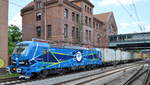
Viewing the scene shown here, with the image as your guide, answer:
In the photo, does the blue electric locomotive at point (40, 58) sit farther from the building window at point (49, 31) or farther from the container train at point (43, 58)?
the building window at point (49, 31)

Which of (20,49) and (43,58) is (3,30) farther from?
(43,58)

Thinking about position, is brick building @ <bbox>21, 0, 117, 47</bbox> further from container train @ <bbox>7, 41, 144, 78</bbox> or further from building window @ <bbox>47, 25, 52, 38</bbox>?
container train @ <bbox>7, 41, 144, 78</bbox>

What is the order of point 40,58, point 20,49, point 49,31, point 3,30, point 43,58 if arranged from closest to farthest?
point 20,49, point 40,58, point 43,58, point 3,30, point 49,31

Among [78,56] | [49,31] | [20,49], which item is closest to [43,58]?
[20,49]

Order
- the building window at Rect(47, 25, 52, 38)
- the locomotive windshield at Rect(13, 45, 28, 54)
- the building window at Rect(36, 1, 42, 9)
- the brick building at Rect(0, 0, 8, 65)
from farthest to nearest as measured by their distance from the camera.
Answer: the building window at Rect(36, 1, 42, 9)
the building window at Rect(47, 25, 52, 38)
the brick building at Rect(0, 0, 8, 65)
the locomotive windshield at Rect(13, 45, 28, 54)

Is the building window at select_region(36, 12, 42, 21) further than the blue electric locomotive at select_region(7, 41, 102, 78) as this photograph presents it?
Yes

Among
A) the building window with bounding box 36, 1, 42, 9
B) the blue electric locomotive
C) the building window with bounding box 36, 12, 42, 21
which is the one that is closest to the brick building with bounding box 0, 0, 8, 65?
the blue electric locomotive

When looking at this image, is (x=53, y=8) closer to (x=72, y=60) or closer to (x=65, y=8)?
(x=65, y=8)

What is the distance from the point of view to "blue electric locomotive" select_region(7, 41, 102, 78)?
53.5 ft

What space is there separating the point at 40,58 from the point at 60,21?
20706 millimetres

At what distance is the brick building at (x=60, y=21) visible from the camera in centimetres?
3788

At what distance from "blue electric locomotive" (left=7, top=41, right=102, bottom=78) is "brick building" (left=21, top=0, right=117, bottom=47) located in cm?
1335

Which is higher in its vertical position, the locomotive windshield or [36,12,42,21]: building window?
[36,12,42,21]: building window

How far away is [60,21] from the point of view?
37.3 metres
